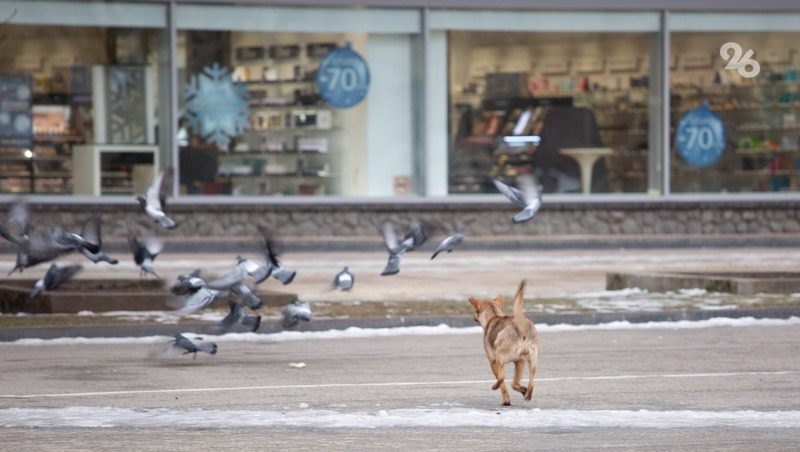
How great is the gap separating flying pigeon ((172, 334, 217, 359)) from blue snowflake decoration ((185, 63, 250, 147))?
1324cm

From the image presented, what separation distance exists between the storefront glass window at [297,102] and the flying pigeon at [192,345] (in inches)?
518

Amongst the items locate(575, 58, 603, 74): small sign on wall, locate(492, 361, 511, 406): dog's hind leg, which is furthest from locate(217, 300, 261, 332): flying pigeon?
locate(575, 58, 603, 74): small sign on wall

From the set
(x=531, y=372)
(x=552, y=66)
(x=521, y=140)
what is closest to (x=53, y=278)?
(x=531, y=372)

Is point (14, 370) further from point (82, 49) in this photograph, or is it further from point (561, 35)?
point (561, 35)

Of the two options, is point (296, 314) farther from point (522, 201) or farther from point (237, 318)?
point (522, 201)

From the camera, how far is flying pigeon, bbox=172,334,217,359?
13.2 metres

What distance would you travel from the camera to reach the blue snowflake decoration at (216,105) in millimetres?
26547

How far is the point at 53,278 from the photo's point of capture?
16359 mm

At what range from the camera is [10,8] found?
2539cm

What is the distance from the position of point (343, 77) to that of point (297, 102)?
33.6 inches

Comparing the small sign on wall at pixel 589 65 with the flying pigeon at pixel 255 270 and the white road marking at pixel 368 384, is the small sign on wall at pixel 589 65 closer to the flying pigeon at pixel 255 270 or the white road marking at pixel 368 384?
the flying pigeon at pixel 255 270

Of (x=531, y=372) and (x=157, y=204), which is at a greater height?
(x=157, y=204)

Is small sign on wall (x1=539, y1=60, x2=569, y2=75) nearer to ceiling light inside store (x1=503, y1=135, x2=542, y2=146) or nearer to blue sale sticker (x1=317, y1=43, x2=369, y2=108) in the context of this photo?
ceiling light inside store (x1=503, y1=135, x2=542, y2=146)

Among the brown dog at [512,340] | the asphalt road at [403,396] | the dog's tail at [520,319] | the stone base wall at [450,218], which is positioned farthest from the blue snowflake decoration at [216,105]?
the dog's tail at [520,319]
